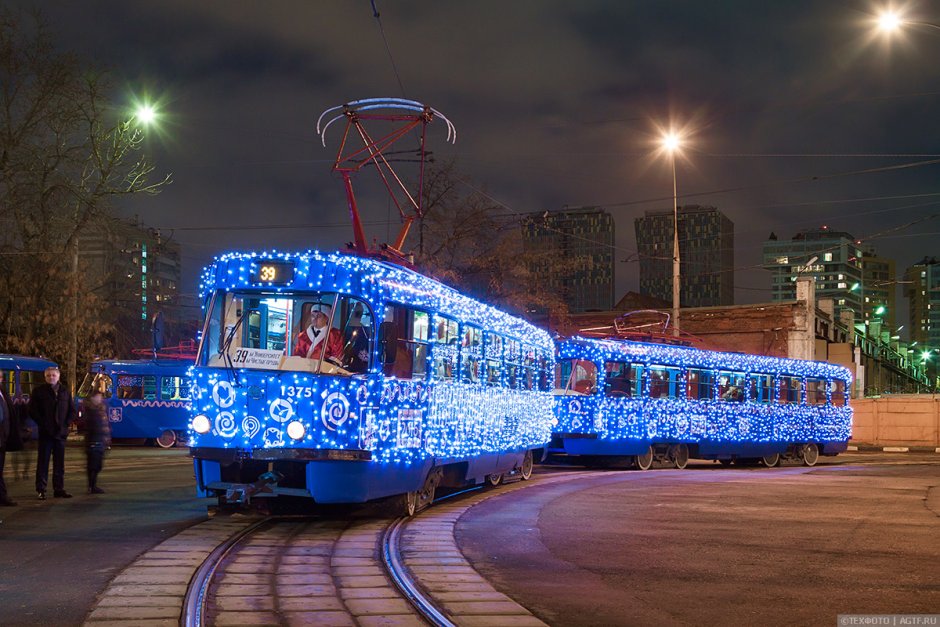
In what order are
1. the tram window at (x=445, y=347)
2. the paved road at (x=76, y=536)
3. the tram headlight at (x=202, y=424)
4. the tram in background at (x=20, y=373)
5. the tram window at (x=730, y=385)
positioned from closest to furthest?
1. the paved road at (x=76, y=536)
2. the tram headlight at (x=202, y=424)
3. the tram window at (x=445, y=347)
4. the tram window at (x=730, y=385)
5. the tram in background at (x=20, y=373)

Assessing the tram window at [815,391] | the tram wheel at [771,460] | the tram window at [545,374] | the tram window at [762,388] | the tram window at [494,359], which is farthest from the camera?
the tram window at [815,391]

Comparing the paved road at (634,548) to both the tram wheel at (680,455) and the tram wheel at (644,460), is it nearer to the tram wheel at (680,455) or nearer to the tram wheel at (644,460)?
the tram wheel at (644,460)

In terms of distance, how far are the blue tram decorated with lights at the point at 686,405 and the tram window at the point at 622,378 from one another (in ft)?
0.08

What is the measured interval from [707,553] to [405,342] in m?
4.44

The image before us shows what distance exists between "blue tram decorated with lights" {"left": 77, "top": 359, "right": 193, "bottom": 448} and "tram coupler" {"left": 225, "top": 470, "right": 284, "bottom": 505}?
22749 mm

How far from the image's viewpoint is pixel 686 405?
2702cm

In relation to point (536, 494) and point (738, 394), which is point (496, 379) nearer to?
point (536, 494)

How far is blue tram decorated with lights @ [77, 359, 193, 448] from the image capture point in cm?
3375

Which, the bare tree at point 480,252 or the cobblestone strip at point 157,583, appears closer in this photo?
the cobblestone strip at point 157,583

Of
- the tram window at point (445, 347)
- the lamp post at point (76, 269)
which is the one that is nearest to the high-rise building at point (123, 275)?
the lamp post at point (76, 269)

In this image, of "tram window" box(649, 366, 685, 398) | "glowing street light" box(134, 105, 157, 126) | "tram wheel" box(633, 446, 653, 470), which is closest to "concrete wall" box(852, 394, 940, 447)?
"tram window" box(649, 366, 685, 398)

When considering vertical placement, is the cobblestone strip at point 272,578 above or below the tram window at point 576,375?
below

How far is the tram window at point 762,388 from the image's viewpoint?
2923cm

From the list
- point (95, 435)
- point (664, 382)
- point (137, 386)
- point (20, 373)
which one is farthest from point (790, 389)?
point (20, 373)
